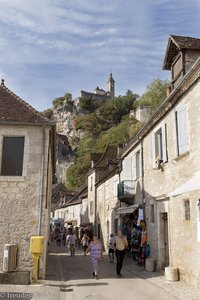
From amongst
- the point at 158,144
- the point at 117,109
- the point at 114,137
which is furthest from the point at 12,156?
the point at 117,109

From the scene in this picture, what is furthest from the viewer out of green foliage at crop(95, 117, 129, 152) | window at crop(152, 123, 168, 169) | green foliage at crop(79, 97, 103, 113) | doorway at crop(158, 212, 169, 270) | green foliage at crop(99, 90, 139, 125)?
green foliage at crop(79, 97, 103, 113)

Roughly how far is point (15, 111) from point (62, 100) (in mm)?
88379

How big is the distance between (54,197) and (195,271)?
52699 millimetres

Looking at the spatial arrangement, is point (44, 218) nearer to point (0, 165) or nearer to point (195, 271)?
point (0, 165)

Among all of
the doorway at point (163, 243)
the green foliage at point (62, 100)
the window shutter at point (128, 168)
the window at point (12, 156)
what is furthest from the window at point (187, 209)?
the green foliage at point (62, 100)

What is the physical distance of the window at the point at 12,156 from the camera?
11680mm

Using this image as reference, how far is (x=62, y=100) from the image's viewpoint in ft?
325

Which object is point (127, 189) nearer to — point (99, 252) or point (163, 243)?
point (163, 243)

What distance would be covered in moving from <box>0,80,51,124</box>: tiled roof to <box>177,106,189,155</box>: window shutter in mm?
4644

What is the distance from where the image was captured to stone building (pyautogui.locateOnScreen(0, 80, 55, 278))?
436 inches

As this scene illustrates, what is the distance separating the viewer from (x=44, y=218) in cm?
1129

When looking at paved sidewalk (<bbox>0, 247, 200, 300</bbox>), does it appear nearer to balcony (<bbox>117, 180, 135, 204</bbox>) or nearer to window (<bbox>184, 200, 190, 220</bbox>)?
window (<bbox>184, 200, 190, 220</bbox>)

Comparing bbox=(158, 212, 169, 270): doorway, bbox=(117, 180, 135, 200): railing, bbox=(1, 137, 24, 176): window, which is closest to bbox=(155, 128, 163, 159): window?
bbox=(158, 212, 169, 270): doorway

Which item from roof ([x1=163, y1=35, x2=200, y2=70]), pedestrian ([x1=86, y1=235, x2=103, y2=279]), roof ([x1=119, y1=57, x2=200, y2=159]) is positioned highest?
roof ([x1=163, y1=35, x2=200, y2=70])
